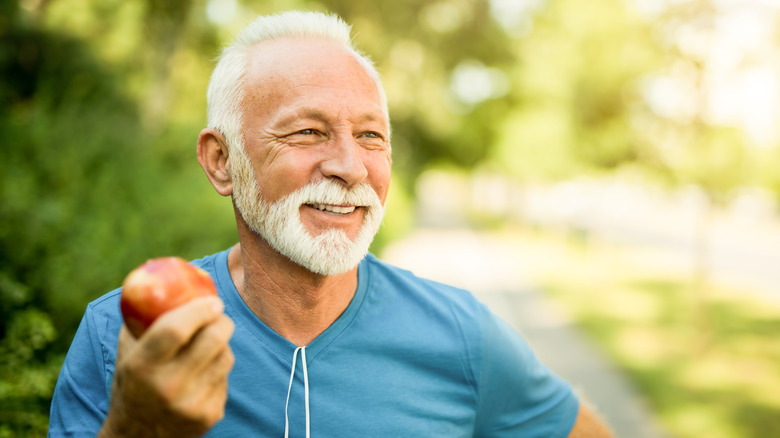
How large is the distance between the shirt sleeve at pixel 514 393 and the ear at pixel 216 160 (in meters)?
1.05

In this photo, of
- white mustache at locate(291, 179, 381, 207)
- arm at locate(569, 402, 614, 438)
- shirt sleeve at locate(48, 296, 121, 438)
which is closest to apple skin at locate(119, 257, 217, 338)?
shirt sleeve at locate(48, 296, 121, 438)

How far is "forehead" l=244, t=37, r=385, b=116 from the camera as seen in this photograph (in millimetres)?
1967

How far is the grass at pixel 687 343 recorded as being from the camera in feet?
20.7

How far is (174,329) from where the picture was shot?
1.27 metres

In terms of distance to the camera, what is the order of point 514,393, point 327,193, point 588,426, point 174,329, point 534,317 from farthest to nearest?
1. point 534,317
2. point 588,426
3. point 514,393
4. point 327,193
5. point 174,329

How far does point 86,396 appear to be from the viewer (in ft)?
5.76

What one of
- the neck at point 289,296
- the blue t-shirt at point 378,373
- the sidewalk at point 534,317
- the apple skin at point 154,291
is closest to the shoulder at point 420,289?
the blue t-shirt at point 378,373

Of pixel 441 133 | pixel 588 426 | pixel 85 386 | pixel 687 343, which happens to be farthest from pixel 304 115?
pixel 441 133

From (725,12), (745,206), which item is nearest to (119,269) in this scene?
(725,12)

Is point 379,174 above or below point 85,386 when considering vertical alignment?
above

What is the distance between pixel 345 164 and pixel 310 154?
4.9 inches

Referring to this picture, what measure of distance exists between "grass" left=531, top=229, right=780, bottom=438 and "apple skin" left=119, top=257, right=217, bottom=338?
231 inches

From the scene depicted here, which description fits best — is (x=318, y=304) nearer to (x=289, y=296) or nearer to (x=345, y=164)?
(x=289, y=296)

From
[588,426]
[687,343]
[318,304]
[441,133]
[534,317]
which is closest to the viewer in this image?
[318,304]
